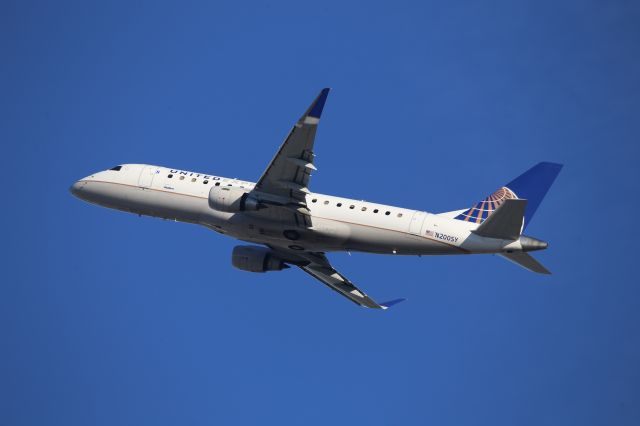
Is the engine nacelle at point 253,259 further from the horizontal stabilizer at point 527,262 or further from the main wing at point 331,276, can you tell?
the horizontal stabilizer at point 527,262

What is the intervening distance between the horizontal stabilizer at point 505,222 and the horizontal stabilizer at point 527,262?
3.32 feet

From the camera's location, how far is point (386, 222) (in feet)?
147

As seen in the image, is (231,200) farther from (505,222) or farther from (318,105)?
(505,222)

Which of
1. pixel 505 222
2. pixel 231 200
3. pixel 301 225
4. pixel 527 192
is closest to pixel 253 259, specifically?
pixel 301 225

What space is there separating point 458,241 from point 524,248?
3.35 meters

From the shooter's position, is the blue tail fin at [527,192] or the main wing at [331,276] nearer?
the blue tail fin at [527,192]

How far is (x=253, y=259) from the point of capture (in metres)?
51.8

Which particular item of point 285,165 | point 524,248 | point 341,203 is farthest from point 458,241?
point 285,165

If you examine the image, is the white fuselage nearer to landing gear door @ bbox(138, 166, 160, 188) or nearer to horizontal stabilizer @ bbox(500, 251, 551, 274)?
landing gear door @ bbox(138, 166, 160, 188)

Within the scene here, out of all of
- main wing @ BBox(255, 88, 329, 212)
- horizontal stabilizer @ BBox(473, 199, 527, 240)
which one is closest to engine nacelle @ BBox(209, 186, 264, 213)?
main wing @ BBox(255, 88, 329, 212)

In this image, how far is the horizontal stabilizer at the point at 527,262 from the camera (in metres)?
42.6

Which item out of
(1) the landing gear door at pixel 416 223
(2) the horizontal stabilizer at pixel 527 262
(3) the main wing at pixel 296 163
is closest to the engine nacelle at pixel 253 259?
(3) the main wing at pixel 296 163

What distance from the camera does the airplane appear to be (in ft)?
138

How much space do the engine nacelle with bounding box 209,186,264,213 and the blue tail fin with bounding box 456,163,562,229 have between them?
11106 mm
